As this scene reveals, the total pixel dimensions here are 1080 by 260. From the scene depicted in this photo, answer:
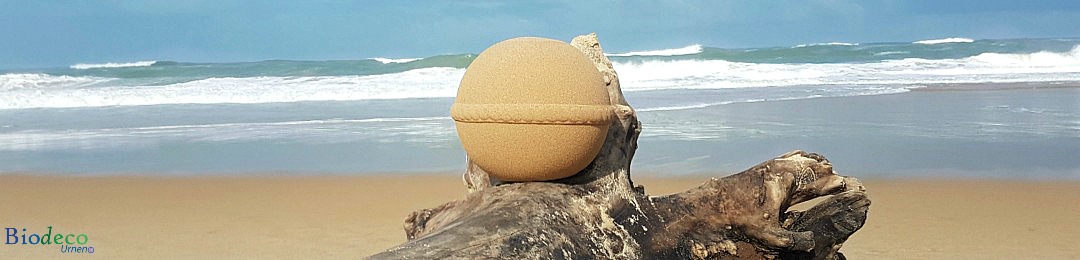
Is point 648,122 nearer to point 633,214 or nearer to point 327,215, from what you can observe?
point 327,215

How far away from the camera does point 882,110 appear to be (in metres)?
13.8

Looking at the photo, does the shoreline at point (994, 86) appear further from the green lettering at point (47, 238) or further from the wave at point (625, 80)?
the green lettering at point (47, 238)

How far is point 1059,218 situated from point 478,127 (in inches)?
201

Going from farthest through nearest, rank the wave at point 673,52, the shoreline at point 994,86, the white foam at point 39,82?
the wave at point 673,52 < the white foam at point 39,82 < the shoreline at point 994,86

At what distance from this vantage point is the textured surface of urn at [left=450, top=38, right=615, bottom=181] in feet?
10.3

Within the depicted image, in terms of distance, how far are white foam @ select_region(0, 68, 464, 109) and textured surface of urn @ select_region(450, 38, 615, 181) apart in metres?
16.2

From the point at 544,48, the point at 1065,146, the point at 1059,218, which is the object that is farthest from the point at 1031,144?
the point at 544,48

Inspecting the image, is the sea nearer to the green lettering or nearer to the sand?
the sand

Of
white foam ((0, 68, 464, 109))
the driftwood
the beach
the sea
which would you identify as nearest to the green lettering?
the beach

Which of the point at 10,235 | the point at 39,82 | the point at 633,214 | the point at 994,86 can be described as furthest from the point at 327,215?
the point at 39,82

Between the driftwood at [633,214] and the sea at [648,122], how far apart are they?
422 cm

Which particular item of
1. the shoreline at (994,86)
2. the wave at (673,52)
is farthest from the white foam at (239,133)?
the wave at (673,52)

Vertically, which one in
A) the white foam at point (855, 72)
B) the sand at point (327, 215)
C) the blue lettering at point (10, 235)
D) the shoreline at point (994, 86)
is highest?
the white foam at point (855, 72)

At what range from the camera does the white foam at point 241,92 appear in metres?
19.1
